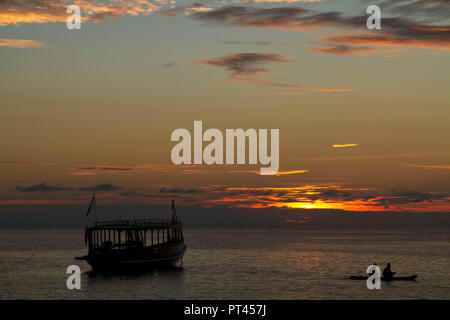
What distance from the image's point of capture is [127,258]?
2869 inches

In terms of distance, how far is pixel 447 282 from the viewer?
72.5m

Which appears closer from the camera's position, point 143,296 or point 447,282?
point 143,296

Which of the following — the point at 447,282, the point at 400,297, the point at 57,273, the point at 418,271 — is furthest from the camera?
the point at 418,271

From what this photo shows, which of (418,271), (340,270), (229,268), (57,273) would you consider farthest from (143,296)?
(418,271)

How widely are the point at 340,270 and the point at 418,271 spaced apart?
38.0 feet
